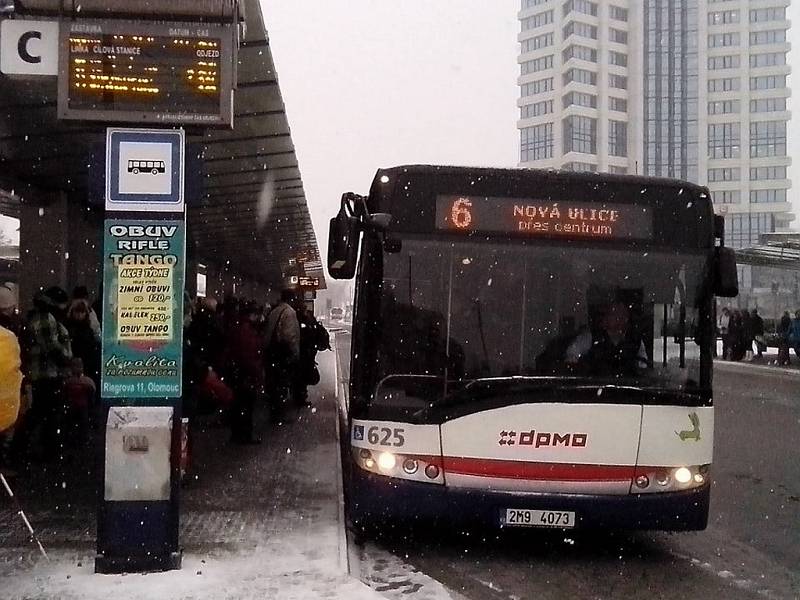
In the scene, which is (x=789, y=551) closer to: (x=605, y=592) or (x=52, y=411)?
(x=605, y=592)

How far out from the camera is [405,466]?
6.36 metres

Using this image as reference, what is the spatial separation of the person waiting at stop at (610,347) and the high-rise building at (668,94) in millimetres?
94066

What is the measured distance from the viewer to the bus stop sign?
18.9 ft

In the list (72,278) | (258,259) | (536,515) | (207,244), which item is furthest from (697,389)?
(258,259)

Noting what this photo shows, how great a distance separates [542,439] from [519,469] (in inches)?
10.2

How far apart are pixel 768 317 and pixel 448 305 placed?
44.3m

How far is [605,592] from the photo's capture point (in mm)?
5922

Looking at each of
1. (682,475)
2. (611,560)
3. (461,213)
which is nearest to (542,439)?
(682,475)

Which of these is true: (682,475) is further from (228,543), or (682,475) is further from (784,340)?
(784,340)

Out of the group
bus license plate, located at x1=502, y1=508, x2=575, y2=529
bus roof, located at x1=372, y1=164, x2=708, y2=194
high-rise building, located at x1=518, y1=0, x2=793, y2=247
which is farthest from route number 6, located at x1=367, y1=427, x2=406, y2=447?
high-rise building, located at x1=518, y1=0, x2=793, y2=247

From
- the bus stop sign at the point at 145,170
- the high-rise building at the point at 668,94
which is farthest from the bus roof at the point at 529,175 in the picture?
the high-rise building at the point at 668,94

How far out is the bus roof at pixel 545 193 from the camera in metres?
6.55

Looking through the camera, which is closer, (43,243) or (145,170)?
(145,170)

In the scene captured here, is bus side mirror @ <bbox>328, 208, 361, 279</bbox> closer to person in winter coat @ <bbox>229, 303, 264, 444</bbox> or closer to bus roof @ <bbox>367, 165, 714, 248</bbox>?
bus roof @ <bbox>367, 165, 714, 248</bbox>
